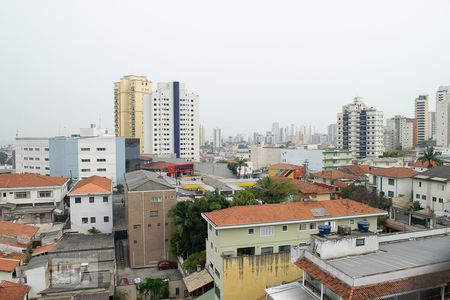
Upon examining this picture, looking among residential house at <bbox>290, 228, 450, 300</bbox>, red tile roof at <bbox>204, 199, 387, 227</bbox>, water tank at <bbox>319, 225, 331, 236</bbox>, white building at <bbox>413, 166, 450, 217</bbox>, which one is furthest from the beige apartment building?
white building at <bbox>413, 166, 450, 217</bbox>

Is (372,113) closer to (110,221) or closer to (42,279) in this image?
(110,221)

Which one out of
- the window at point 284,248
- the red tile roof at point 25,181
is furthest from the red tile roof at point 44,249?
the window at point 284,248

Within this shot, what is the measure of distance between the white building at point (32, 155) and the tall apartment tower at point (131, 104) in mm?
13174

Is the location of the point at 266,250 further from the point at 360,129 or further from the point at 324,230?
the point at 360,129

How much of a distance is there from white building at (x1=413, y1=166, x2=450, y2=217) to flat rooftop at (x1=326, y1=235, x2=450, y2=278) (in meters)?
7.82

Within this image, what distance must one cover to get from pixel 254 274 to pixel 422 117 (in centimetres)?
4878

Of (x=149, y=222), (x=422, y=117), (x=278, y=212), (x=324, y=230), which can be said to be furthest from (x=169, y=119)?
(x=422, y=117)

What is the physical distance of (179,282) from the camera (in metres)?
9.63

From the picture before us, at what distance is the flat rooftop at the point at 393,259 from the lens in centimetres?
479

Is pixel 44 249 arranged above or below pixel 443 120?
below

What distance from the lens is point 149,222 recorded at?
1134 cm

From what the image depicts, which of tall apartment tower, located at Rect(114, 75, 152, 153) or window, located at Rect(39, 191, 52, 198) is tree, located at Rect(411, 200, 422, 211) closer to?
window, located at Rect(39, 191, 52, 198)

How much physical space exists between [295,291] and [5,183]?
517 inches

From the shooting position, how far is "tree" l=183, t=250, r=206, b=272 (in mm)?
9539
